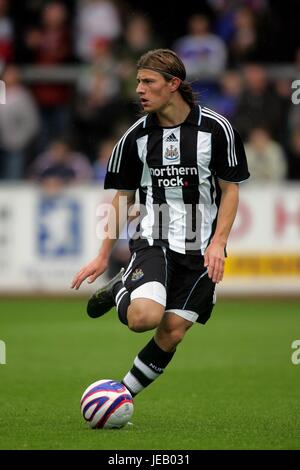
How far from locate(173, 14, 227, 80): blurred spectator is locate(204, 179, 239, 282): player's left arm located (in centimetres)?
976

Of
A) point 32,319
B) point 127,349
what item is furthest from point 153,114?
point 32,319

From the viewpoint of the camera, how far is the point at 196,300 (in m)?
7.26

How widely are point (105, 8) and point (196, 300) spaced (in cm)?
1123

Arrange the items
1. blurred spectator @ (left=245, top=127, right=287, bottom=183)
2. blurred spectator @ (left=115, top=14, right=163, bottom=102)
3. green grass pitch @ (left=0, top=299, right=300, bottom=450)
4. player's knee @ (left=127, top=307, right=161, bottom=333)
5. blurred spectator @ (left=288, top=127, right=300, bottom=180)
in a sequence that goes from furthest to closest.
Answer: blurred spectator @ (left=115, top=14, right=163, bottom=102) < blurred spectator @ (left=288, top=127, right=300, bottom=180) < blurred spectator @ (left=245, top=127, right=287, bottom=183) < player's knee @ (left=127, top=307, right=161, bottom=333) < green grass pitch @ (left=0, top=299, right=300, bottom=450)

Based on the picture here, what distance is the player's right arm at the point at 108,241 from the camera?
7332 mm

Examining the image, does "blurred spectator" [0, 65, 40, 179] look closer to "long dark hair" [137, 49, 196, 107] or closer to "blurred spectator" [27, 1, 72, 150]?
"blurred spectator" [27, 1, 72, 150]

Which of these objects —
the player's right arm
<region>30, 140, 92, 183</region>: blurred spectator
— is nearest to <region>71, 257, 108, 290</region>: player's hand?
the player's right arm

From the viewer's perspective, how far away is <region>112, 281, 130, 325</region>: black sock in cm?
716

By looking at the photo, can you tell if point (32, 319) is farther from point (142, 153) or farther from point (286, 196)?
point (142, 153)

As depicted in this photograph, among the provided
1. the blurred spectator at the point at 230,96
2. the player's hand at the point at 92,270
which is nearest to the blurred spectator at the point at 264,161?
the blurred spectator at the point at 230,96

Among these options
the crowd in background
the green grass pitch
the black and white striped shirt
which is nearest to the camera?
the green grass pitch
